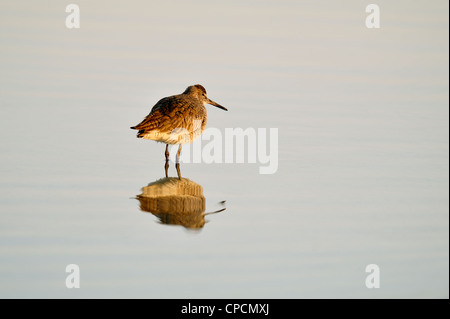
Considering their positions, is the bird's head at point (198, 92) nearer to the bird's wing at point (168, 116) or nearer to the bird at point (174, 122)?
the bird at point (174, 122)

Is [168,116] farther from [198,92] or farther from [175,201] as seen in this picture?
[175,201]

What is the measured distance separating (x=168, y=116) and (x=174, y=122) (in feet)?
0.35

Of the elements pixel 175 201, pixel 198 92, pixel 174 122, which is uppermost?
pixel 198 92

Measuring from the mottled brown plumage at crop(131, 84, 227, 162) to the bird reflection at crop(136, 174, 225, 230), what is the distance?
0.88 metres

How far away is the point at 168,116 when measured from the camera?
10211 millimetres

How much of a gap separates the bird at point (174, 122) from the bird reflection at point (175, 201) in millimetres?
880

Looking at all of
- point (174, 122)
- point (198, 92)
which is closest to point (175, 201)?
point (174, 122)

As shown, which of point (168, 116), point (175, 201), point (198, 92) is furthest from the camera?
point (198, 92)

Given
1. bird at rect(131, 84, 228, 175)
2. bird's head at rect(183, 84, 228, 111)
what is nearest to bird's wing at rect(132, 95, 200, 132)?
bird at rect(131, 84, 228, 175)

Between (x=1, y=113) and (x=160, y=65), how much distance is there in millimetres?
3684

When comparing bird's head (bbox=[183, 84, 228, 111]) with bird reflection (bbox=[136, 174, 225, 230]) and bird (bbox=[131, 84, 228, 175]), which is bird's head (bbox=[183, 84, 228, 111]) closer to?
bird (bbox=[131, 84, 228, 175])

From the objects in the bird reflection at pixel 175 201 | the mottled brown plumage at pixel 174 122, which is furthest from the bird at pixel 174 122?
the bird reflection at pixel 175 201

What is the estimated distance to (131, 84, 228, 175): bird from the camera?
9.97 m

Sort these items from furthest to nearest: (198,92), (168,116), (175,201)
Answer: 1. (198,92)
2. (168,116)
3. (175,201)
